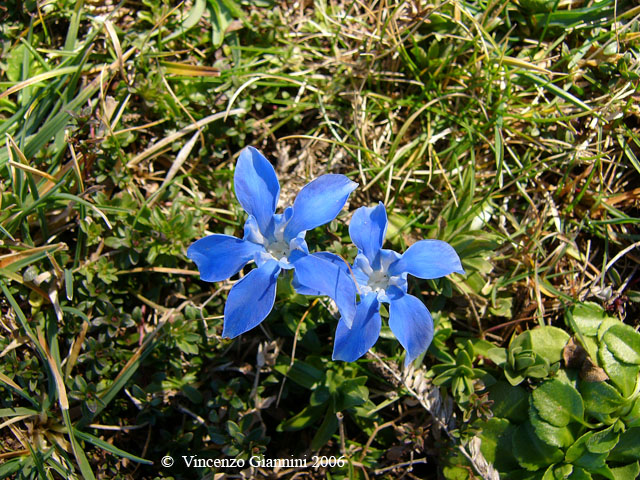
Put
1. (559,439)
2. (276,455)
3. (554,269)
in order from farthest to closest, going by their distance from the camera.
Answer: (554,269)
(276,455)
(559,439)

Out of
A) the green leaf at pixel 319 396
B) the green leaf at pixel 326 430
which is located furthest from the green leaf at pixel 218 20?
the green leaf at pixel 326 430

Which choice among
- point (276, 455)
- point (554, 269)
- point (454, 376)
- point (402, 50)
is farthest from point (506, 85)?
point (276, 455)

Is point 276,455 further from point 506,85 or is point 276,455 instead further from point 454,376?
point 506,85

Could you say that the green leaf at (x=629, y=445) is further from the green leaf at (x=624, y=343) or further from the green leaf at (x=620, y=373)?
the green leaf at (x=624, y=343)

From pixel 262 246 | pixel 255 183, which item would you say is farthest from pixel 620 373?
pixel 255 183

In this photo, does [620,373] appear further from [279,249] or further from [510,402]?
[279,249]
